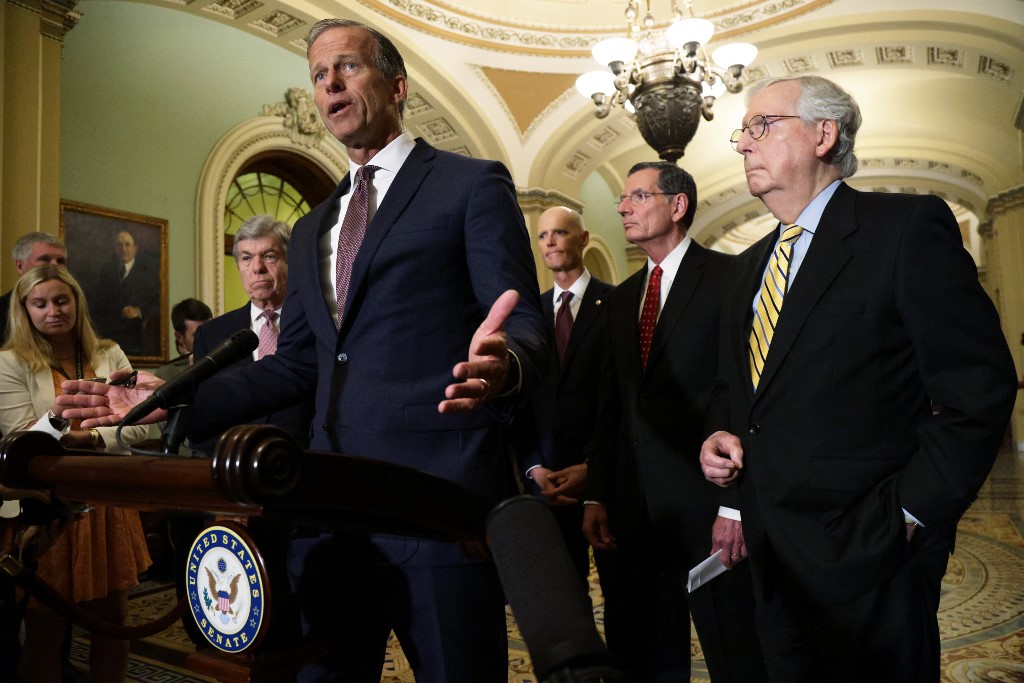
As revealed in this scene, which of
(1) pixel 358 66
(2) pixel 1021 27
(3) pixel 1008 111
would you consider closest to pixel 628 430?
(1) pixel 358 66

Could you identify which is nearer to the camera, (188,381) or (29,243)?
(188,381)

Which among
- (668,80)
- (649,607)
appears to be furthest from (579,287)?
(668,80)

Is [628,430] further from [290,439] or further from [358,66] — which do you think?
[290,439]

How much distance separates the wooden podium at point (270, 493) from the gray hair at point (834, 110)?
3.97 feet

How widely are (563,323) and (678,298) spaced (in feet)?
2.73

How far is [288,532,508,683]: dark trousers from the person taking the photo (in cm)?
111

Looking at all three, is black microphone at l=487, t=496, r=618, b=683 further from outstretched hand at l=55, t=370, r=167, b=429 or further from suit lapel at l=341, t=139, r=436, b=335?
outstretched hand at l=55, t=370, r=167, b=429

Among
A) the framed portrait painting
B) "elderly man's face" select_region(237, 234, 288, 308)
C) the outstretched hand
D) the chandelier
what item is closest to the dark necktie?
"elderly man's face" select_region(237, 234, 288, 308)

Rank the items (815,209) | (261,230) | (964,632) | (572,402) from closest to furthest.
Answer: (815,209)
(572,402)
(261,230)
(964,632)

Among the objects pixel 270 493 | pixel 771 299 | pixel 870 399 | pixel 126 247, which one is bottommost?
pixel 270 493

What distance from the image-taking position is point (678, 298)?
2.26 metres

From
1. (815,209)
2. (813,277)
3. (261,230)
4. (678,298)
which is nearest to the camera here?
(813,277)

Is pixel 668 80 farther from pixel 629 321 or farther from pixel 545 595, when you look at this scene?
pixel 545 595

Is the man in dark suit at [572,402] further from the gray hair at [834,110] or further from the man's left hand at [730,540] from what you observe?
the gray hair at [834,110]
